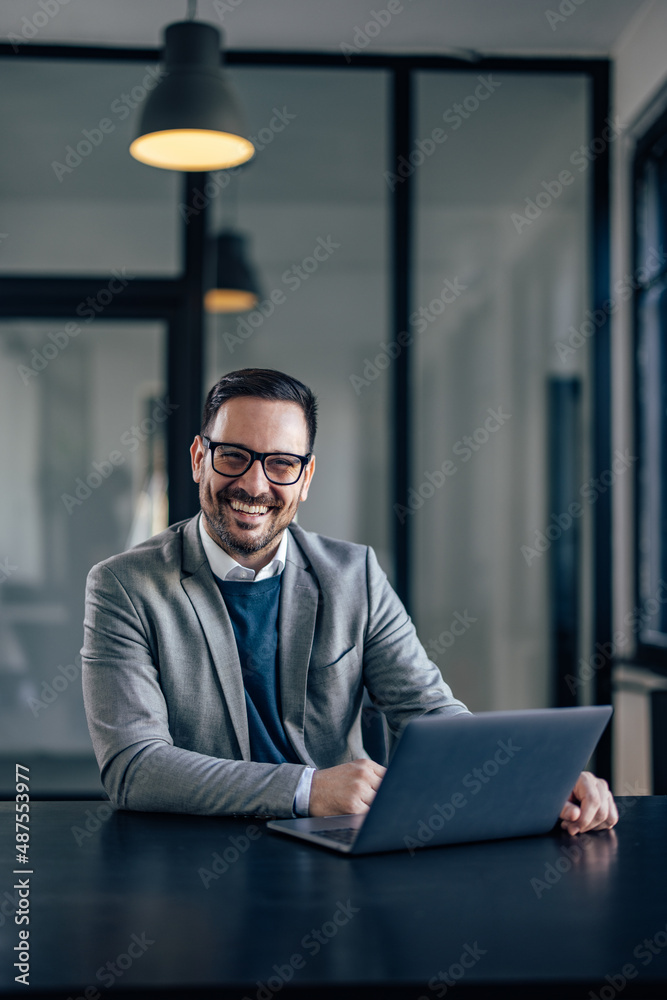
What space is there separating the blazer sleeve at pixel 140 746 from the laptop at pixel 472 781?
105 millimetres

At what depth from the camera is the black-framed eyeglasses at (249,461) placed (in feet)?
6.43

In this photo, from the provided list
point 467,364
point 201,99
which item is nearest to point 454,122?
point 467,364

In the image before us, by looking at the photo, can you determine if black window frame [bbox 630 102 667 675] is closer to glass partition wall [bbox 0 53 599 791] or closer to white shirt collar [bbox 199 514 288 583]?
glass partition wall [bbox 0 53 599 791]

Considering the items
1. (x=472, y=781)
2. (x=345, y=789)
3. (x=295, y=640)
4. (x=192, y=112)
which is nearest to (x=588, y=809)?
(x=472, y=781)

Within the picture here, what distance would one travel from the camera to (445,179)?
4.06 meters

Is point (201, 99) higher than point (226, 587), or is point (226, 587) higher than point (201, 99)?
point (201, 99)

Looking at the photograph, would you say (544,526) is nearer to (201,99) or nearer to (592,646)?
(592,646)

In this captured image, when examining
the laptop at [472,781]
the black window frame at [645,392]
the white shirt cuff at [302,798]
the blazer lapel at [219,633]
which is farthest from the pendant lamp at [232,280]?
the laptop at [472,781]

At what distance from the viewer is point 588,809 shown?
1.49 meters

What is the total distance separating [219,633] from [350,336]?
91.1 inches

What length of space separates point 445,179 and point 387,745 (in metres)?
2.74

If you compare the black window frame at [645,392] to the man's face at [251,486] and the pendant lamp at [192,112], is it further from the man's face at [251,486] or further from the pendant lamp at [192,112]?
the man's face at [251,486]

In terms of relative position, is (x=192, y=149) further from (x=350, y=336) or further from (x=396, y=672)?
(x=396, y=672)

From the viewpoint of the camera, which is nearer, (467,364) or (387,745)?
(387,745)
